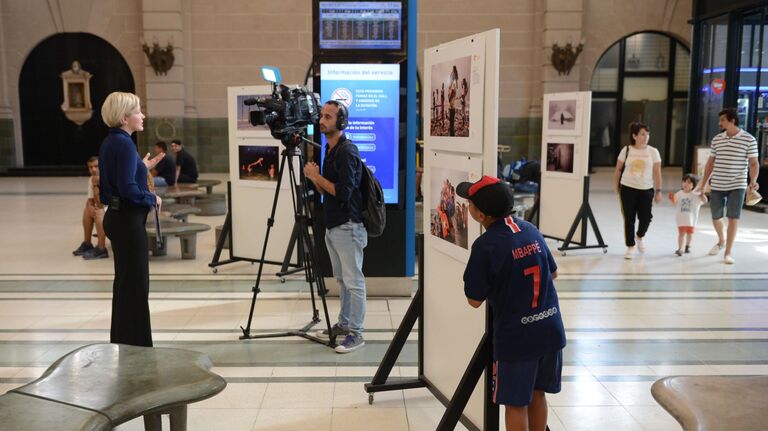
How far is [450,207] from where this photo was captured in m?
3.47

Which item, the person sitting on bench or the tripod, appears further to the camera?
the person sitting on bench

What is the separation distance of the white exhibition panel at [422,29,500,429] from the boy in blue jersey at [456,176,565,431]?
0.23 metres

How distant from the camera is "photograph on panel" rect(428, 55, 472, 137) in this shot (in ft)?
10.8

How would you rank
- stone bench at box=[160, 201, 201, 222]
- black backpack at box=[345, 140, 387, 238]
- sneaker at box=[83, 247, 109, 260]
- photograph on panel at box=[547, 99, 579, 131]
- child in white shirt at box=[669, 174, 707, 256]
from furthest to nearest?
stone bench at box=[160, 201, 201, 222] < photograph on panel at box=[547, 99, 579, 131] < child in white shirt at box=[669, 174, 707, 256] < sneaker at box=[83, 247, 109, 260] < black backpack at box=[345, 140, 387, 238]

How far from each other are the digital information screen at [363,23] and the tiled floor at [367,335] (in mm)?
2176

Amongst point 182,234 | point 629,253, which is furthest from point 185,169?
point 629,253

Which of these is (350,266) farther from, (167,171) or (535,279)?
(167,171)

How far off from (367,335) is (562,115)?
4.53 metres

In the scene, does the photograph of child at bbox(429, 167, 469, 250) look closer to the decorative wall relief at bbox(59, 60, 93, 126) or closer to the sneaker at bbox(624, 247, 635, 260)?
the sneaker at bbox(624, 247, 635, 260)

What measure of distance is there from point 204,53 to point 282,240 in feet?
39.7

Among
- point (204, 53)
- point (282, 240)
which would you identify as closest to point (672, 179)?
point (204, 53)

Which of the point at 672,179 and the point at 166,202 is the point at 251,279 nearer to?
the point at 166,202

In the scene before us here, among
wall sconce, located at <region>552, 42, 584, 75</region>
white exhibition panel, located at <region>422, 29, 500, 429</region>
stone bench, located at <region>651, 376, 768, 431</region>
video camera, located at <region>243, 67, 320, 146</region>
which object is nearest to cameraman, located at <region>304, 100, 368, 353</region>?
video camera, located at <region>243, 67, 320, 146</region>

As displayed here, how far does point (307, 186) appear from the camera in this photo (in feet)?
17.7
